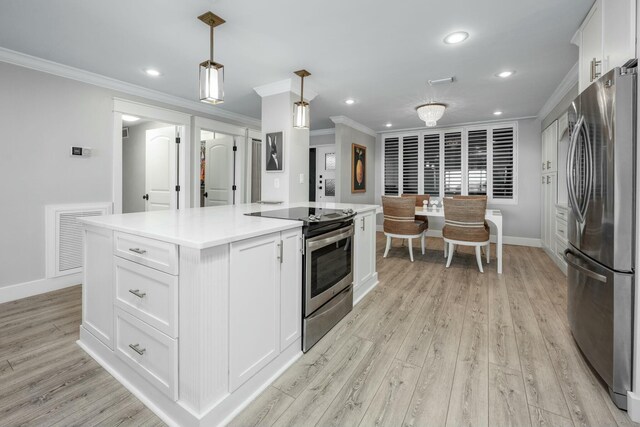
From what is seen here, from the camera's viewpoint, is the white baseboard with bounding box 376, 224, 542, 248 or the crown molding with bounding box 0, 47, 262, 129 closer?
the crown molding with bounding box 0, 47, 262, 129

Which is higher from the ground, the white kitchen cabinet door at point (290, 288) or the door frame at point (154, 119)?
the door frame at point (154, 119)

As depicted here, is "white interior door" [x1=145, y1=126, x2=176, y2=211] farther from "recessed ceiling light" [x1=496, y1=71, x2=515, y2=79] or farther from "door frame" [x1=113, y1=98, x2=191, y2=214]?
"recessed ceiling light" [x1=496, y1=71, x2=515, y2=79]

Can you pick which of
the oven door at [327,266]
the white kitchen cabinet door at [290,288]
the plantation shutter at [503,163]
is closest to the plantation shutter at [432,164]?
the plantation shutter at [503,163]

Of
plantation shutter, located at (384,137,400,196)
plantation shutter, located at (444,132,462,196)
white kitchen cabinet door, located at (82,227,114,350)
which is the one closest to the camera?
white kitchen cabinet door, located at (82,227,114,350)

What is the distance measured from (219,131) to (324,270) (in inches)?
141

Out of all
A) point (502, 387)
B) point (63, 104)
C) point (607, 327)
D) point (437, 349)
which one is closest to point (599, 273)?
point (607, 327)

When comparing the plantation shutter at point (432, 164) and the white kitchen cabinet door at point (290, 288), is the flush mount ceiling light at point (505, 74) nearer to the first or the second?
the plantation shutter at point (432, 164)

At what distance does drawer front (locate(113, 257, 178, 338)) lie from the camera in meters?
1.34

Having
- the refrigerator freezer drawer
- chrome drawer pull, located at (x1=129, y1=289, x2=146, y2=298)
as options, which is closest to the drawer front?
chrome drawer pull, located at (x1=129, y1=289, x2=146, y2=298)

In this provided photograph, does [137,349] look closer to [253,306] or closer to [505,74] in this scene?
[253,306]

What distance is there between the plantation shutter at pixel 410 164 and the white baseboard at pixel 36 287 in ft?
19.3

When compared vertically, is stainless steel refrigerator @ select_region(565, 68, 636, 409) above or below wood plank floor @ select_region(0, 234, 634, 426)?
above

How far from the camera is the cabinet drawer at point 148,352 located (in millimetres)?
1353

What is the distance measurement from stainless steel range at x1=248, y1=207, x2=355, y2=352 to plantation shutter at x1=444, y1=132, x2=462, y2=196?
4483mm
